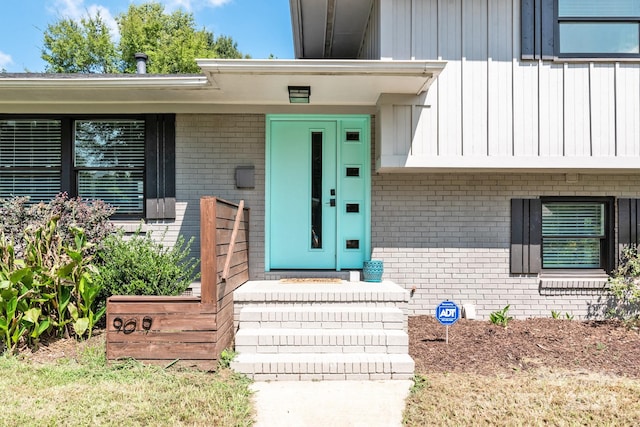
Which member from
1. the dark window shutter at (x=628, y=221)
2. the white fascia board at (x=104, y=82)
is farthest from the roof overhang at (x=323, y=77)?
the dark window shutter at (x=628, y=221)

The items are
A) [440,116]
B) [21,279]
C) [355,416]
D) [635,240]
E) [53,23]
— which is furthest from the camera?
[53,23]

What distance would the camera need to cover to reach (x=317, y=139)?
236 inches

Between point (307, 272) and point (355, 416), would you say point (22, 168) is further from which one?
point (355, 416)

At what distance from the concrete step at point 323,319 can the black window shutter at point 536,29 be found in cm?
357

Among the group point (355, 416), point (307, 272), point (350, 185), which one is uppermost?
point (350, 185)

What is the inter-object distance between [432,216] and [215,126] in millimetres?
3160

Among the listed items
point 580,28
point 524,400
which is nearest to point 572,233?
point 580,28

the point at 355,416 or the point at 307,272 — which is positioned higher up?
the point at 307,272

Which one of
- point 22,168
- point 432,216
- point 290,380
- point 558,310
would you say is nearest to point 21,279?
point 22,168

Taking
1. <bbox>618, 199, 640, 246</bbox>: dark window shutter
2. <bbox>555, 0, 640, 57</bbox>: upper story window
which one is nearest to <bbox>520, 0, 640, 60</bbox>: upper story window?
<bbox>555, 0, 640, 57</bbox>: upper story window

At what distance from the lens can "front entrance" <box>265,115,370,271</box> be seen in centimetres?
589

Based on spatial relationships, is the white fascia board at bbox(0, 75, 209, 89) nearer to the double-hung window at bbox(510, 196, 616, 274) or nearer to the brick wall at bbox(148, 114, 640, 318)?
the brick wall at bbox(148, 114, 640, 318)

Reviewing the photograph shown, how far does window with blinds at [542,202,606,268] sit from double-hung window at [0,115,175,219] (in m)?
5.53

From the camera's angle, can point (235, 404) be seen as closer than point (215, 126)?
Yes
